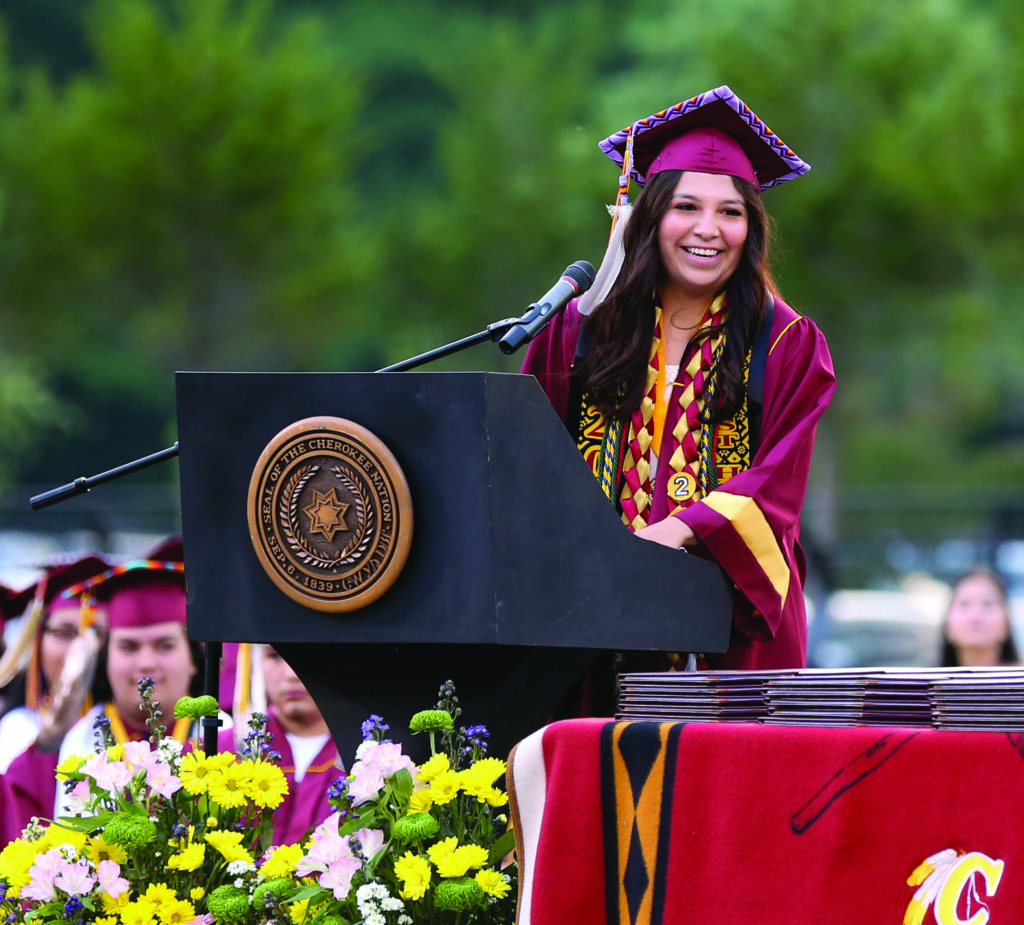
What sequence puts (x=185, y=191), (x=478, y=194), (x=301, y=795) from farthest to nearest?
(x=478, y=194) → (x=185, y=191) → (x=301, y=795)

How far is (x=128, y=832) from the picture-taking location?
3145 mm

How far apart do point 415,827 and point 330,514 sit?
0.59 meters

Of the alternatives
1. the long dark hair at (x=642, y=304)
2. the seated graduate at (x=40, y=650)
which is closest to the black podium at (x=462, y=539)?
the long dark hair at (x=642, y=304)

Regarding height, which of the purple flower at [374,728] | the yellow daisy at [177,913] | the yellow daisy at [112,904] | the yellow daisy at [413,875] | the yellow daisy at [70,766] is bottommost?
the yellow daisy at [177,913]

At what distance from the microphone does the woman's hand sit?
0.43 metres

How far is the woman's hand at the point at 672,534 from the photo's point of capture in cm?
321

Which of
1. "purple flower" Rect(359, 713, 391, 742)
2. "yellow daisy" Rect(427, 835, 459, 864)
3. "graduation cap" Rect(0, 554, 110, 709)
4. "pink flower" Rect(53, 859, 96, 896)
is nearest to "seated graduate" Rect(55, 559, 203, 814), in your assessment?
"graduation cap" Rect(0, 554, 110, 709)

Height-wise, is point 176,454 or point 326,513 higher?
point 176,454

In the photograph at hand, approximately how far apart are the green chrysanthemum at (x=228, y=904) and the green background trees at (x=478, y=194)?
13.4m

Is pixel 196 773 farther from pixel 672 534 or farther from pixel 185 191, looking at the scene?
pixel 185 191

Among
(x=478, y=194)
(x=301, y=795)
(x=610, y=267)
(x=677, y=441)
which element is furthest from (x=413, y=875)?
(x=478, y=194)

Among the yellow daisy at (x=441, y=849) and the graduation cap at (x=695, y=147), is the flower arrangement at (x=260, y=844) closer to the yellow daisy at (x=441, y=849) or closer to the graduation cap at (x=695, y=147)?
the yellow daisy at (x=441, y=849)

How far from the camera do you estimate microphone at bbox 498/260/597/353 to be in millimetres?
3209

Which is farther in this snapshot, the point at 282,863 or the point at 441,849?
the point at 282,863
